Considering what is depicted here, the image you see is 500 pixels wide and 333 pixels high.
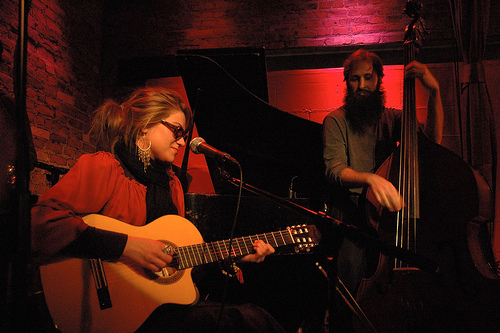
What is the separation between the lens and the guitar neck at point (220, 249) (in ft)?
6.27

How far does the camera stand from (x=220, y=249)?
2.04 metres

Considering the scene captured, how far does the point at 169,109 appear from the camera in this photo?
7.86 feet

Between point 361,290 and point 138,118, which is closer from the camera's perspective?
point 361,290

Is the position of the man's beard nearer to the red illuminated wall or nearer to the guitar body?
the guitar body

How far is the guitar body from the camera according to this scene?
1.62 m

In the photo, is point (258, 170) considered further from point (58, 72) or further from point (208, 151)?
point (58, 72)

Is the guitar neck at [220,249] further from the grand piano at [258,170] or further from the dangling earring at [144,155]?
the dangling earring at [144,155]

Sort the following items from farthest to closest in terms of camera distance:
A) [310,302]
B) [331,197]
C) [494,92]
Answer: [494,92] → [310,302] → [331,197]

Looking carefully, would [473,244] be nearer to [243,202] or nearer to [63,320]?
[243,202]

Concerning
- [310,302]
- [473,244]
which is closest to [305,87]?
[310,302]

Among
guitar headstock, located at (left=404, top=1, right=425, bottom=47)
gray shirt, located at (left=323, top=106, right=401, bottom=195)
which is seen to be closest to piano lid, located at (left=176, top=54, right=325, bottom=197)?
gray shirt, located at (left=323, top=106, right=401, bottom=195)

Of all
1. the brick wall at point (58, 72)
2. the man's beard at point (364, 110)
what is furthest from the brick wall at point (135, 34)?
the man's beard at point (364, 110)

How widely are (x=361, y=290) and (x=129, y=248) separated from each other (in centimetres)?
109

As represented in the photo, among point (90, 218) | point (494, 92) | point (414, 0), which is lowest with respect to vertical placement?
point (90, 218)
